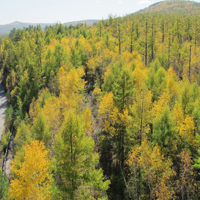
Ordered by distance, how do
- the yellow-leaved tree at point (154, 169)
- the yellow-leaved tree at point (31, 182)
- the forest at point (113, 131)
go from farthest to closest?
the forest at point (113, 131)
the yellow-leaved tree at point (154, 169)
the yellow-leaved tree at point (31, 182)

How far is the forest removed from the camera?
15.7m

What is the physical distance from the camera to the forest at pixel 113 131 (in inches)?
618

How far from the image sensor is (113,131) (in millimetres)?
24719

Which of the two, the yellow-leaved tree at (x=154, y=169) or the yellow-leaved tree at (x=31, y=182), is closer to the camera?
the yellow-leaved tree at (x=31, y=182)

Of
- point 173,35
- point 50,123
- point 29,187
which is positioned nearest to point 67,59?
point 50,123

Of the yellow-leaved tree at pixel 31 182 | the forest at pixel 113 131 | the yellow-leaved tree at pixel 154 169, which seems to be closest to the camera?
the yellow-leaved tree at pixel 31 182

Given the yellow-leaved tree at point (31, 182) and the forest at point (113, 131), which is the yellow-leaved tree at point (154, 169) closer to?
the forest at point (113, 131)

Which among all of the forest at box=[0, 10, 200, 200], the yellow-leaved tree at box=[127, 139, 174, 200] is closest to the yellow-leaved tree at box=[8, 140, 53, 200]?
the forest at box=[0, 10, 200, 200]

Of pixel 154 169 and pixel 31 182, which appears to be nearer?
pixel 31 182

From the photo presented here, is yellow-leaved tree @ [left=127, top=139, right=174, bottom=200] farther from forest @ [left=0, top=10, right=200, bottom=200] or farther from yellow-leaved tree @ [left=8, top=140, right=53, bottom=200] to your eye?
yellow-leaved tree @ [left=8, top=140, right=53, bottom=200]

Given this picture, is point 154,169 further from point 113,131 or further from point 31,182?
point 31,182

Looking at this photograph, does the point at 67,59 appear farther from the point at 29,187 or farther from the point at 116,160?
the point at 29,187

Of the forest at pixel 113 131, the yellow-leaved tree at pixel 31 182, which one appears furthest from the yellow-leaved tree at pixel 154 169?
the yellow-leaved tree at pixel 31 182

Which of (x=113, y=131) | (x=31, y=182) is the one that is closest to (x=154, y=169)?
(x=113, y=131)
